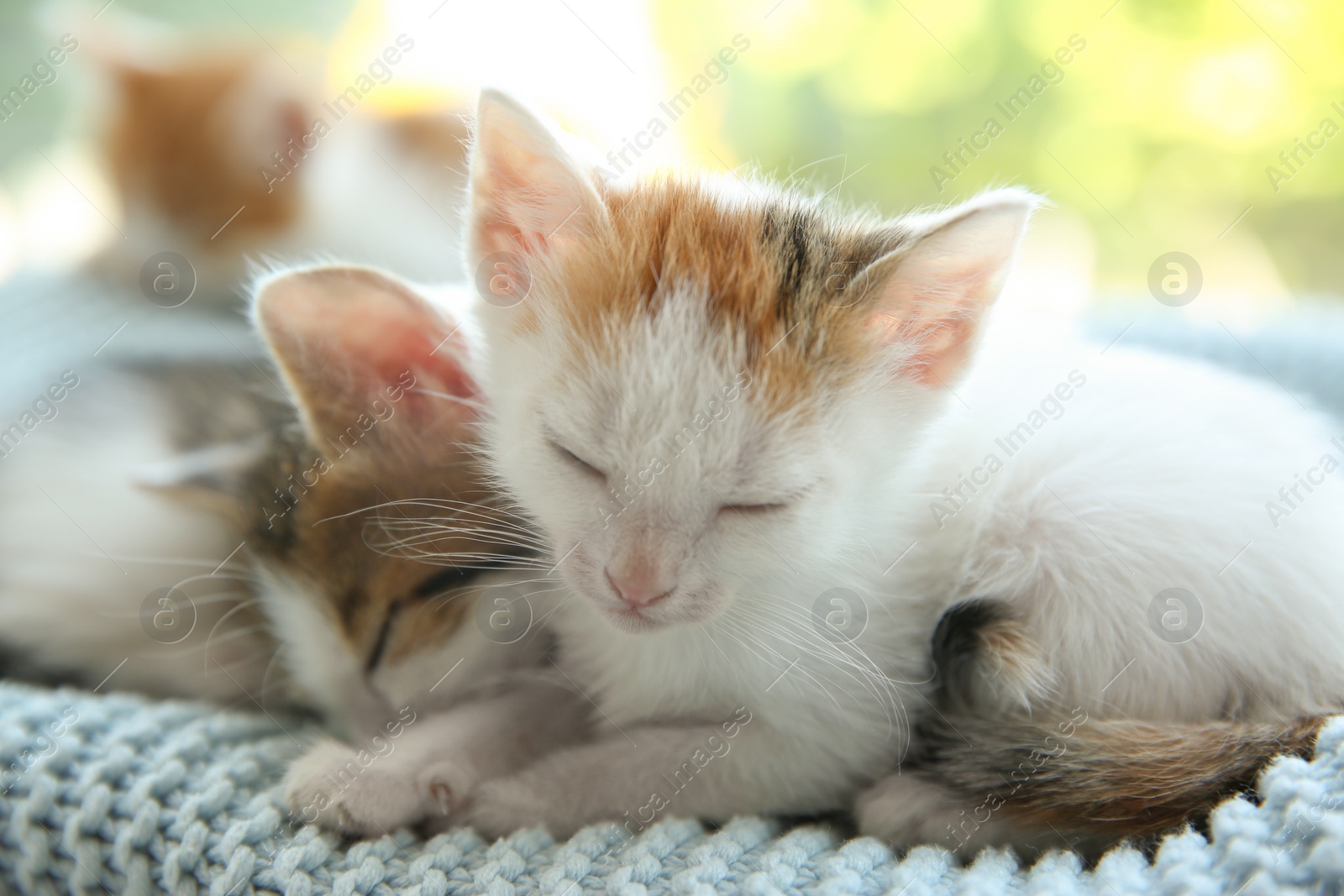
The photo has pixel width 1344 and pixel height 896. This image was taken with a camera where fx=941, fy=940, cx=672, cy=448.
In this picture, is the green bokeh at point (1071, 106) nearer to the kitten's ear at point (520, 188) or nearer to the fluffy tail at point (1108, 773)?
the kitten's ear at point (520, 188)

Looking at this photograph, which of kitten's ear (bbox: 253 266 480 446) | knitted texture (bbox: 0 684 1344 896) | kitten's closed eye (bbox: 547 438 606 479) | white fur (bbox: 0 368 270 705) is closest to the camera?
knitted texture (bbox: 0 684 1344 896)

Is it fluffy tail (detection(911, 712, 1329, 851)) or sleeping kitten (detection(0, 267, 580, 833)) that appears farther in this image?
sleeping kitten (detection(0, 267, 580, 833))

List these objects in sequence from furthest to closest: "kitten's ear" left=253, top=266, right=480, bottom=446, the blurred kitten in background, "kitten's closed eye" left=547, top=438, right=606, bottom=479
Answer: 1. the blurred kitten in background
2. "kitten's ear" left=253, top=266, right=480, bottom=446
3. "kitten's closed eye" left=547, top=438, right=606, bottom=479

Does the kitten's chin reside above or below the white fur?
above

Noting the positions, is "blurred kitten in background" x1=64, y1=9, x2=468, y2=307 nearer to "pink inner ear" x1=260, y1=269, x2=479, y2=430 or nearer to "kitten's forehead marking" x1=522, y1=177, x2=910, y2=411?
"pink inner ear" x1=260, y1=269, x2=479, y2=430

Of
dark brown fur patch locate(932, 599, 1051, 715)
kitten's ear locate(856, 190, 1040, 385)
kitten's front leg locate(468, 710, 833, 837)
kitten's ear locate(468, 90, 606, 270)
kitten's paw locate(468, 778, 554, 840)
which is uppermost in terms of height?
kitten's ear locate(856, 190, 1040, 385)

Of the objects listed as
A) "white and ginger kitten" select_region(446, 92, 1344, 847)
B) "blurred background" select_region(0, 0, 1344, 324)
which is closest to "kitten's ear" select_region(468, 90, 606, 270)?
"white and ginger kitten" select_region(446, 92, 1344, 847)

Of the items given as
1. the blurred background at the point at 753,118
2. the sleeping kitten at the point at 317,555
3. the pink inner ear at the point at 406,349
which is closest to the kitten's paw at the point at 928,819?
the sleeping kitten at the point at 317,555

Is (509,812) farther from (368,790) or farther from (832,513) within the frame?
(832,513)
